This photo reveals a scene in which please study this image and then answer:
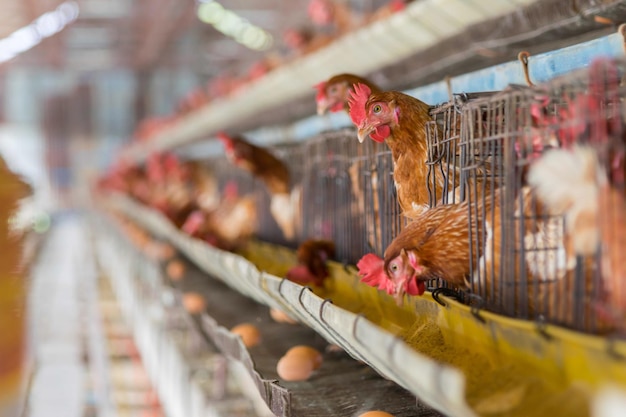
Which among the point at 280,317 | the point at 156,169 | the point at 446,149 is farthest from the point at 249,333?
the point at 156,169

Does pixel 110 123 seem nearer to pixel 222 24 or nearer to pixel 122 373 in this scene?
pixel 222 24

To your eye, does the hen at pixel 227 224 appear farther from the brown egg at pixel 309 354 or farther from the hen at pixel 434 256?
the hen at pixel 434 256

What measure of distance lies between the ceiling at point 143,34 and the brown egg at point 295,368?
4.90 m

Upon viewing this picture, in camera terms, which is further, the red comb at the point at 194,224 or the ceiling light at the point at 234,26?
the ceiling light at the point at 234,26

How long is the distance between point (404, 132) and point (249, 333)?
3.50ft

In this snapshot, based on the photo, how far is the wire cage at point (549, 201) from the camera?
92cm

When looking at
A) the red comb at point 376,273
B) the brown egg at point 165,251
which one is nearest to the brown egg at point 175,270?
the brown egg at point 165,251

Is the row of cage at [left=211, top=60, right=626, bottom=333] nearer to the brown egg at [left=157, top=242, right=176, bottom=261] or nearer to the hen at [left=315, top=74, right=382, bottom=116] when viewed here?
the hen at [left=315, top=74, right=382, bottom=116]

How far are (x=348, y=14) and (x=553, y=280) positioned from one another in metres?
2.18

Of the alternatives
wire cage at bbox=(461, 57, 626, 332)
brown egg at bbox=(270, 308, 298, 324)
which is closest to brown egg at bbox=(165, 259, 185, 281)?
brown egg at bbox=(270, 308, 298, 324)

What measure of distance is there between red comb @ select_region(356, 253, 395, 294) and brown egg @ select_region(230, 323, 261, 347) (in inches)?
37.2

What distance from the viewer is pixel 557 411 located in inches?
35.5

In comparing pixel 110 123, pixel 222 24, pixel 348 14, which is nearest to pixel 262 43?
pixel 222 24

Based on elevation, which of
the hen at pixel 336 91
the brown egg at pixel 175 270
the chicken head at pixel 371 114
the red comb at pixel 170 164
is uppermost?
the red comb at pixel 170 164
